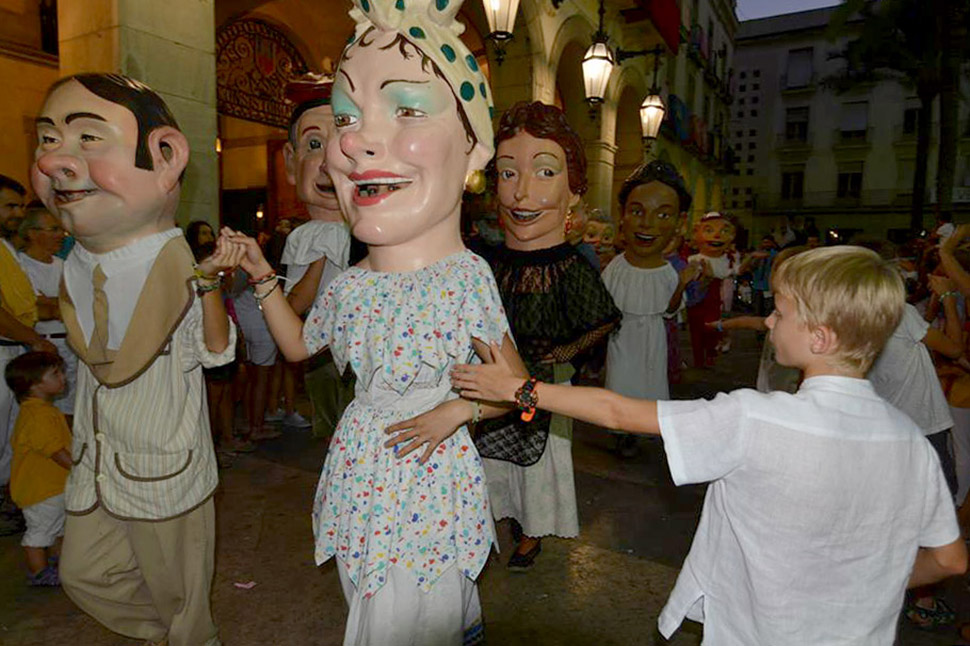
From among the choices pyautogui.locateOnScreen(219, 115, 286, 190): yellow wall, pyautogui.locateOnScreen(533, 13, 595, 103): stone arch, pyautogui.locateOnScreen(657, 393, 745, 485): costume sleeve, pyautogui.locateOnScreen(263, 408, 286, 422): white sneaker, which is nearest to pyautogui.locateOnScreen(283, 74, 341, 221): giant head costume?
pyautogui.locateOnScreen(657, 393, 745, 485): costume sleeve

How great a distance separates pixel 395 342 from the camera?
169cm

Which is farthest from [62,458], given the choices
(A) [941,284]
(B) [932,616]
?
(A) [941,284]

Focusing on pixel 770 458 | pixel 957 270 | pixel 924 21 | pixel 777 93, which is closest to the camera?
pixel 770 458

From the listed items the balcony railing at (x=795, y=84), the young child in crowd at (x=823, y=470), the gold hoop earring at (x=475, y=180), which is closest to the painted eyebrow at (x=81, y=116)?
the gold hoop earring at (x=475, y=180)

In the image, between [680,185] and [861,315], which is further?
[680,185]

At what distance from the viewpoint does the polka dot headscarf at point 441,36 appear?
171 cm

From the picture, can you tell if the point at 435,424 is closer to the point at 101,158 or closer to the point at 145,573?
the point at 145,573

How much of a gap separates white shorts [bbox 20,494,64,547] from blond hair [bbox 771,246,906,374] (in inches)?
118

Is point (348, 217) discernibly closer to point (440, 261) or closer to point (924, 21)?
point (440, 261)

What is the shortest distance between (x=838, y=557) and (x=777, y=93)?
37462mm

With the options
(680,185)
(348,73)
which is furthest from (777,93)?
(348,73)

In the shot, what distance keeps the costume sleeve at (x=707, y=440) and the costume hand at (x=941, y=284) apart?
249cm

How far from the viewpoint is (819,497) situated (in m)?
1.30

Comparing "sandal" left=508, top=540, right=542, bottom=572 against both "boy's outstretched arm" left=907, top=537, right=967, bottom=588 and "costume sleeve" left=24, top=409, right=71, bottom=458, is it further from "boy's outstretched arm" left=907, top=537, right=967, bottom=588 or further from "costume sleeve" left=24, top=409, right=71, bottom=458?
"costume sleeve" left=24, top=409, right=71, bottom=458
